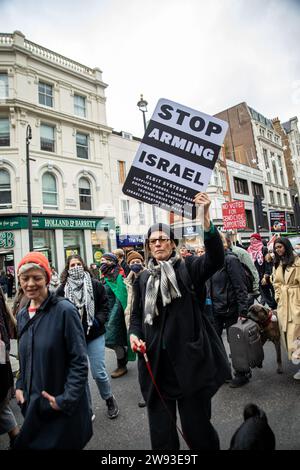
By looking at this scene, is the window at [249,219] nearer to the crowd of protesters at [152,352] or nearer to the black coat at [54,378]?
the crowd of protesters at [152,352]

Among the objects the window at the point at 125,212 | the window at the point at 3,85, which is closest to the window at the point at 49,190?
the window at the point at 3,85

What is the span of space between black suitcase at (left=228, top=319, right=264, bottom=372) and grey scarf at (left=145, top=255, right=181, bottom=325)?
191 centimetres

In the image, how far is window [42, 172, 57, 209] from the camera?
56.5 feet

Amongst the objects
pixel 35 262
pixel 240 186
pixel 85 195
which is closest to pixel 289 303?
pixel 35 262

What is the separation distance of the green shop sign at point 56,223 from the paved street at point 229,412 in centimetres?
1369

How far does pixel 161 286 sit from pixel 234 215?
10.3 m

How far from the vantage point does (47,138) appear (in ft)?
58.9

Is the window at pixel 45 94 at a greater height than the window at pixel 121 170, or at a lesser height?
greater

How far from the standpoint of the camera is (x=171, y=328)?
187cm

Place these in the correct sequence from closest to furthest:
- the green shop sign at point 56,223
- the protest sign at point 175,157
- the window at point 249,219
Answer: the protest sign at point 175,157 → the green shop sign at point 56,223 → the window at point 249,219

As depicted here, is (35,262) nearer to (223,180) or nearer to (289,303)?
(289,303)

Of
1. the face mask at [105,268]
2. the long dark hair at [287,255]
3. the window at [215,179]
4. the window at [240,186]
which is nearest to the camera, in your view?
the long dark hair at [287,255]

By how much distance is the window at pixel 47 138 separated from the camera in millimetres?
17720

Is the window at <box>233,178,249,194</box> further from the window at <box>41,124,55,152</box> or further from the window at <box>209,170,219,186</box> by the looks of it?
the window at <box>41,124,55,152</box>
